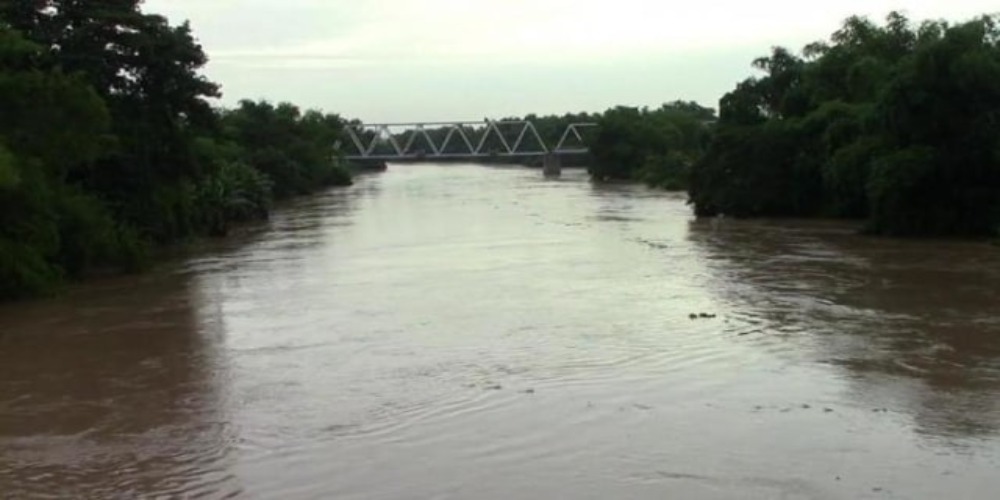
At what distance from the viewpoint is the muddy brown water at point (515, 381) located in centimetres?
939

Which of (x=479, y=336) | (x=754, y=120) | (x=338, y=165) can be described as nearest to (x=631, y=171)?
(x=338, y=165)

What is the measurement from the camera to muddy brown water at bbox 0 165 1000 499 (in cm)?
939

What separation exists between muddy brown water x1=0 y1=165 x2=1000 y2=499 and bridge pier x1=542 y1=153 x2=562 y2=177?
80301 mm

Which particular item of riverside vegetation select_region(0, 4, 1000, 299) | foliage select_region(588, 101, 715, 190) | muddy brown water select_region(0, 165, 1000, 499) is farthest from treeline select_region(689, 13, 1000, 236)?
foliage select_region(588, 101, 715, 190)

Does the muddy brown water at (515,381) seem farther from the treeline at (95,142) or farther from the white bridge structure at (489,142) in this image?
the white bridge structure at (489,142)

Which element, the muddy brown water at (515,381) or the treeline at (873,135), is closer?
the muddy brown water at (515,381)

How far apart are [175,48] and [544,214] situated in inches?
836

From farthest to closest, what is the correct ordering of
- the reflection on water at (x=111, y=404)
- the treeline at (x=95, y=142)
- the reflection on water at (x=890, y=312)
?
the treeline at (x=95, y=142), the reflection on water at (x=890, y=312), the reflection on water at (x=111, y=404)

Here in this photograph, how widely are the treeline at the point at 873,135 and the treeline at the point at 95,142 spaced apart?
2072cm

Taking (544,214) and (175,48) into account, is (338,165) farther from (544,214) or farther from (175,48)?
(175,48)

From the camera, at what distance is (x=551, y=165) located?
10975cm

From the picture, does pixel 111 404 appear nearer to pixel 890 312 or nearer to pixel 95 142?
pixel 890 312

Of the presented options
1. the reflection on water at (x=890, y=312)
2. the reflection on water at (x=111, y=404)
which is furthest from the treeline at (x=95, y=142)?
the reflection on water at (x=890, y=312)

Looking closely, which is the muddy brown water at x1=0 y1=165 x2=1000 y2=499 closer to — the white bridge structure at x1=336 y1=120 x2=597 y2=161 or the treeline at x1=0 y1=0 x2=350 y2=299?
the treeline at x1=0 y1=0 x2=350 y2=299
